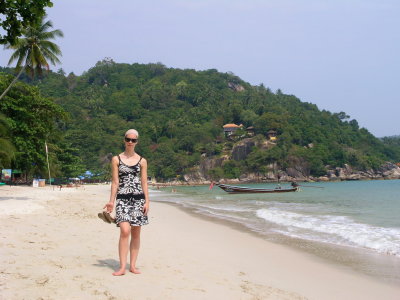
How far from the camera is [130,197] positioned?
15.3 feet

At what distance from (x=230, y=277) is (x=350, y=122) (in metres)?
151

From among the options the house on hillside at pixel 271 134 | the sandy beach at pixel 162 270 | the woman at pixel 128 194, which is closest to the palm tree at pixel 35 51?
the sandy beach at pixel 162 270

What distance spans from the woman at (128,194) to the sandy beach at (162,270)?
0.55 meters

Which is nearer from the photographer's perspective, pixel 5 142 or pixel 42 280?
pixel 42 280

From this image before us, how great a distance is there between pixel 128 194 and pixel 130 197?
0.05 meters

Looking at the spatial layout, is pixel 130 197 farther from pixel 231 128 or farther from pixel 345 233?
pixel 231 128

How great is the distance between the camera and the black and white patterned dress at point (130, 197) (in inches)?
182

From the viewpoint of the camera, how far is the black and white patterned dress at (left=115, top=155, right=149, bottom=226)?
462 cm

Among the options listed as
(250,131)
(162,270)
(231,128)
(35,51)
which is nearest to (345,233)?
(162,270)

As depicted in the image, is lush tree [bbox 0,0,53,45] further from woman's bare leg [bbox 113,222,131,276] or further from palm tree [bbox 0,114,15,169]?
palm tree [bbox 0,114,15,169]

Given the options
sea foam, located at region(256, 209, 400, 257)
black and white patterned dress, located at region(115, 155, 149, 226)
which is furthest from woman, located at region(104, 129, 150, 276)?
sea foam, located at region(256, 209, 400, 257)

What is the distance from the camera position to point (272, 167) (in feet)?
336

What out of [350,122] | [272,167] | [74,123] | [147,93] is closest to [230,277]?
[272,167]

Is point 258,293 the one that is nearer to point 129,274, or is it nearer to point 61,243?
point 129,274
